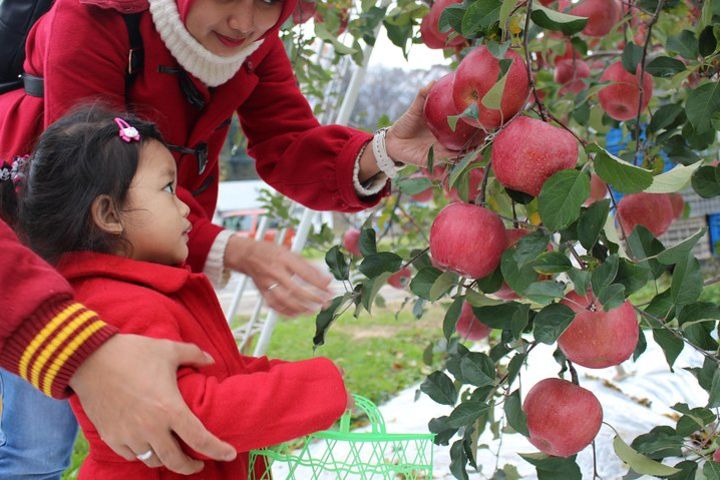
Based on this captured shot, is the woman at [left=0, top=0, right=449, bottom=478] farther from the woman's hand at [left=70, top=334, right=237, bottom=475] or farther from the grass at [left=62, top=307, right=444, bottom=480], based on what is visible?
the grass at [left=62, top=307, right=444, bottom=480]

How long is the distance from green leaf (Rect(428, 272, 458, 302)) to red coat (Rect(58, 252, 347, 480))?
0.51 feet

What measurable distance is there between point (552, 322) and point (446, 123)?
0.33 metres

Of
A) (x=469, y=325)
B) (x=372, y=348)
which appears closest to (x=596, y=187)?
(x=469, y=325)

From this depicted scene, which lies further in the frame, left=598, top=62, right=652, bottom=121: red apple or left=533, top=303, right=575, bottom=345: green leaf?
left=598, top=62, right=652, bottom=121: red apple

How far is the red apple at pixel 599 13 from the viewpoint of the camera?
133cm

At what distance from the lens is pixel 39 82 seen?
41.6 inches

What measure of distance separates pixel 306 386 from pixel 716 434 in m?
0.49

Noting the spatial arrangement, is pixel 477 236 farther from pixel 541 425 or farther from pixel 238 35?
pixel 238 35

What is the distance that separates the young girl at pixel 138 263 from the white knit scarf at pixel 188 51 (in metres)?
0.16

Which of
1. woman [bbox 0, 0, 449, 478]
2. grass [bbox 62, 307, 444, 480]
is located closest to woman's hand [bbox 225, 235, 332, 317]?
woman [bbox 0, 0, 449, 478]

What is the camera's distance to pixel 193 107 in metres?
1.16

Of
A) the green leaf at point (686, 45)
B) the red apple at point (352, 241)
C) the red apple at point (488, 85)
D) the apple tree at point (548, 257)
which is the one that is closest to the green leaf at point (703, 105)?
the apple tree at point (548, 257)

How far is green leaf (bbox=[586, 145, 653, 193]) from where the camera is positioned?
66 cm

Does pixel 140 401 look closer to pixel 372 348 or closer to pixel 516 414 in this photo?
pixel 516 414
